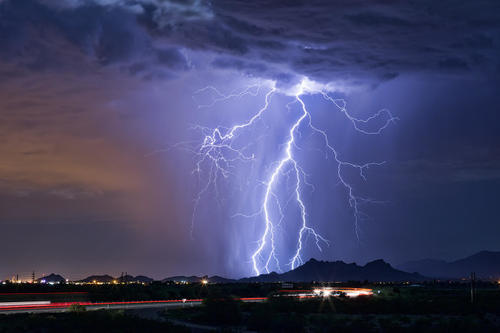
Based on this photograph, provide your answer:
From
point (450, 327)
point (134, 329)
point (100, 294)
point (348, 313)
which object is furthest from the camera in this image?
point (100, 294)

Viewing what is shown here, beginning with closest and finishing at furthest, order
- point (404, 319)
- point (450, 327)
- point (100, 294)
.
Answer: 1. point (450, 327)
2. point (404, 319)
3. point (100, 294)

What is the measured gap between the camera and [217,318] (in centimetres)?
3688

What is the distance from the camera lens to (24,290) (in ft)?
223

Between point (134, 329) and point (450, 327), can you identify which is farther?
point (450, 327)

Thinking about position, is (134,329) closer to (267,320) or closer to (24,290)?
(267,320)

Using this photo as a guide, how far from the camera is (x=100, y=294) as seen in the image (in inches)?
2285

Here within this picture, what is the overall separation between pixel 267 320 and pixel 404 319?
8725 millimetres

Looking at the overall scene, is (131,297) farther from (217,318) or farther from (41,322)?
(41,322)

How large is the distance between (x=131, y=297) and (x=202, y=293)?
11.6 meters

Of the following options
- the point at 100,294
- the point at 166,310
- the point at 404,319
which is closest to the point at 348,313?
the point at 404,319

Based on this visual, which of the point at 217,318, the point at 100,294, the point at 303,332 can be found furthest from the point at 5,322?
the point at 100,294

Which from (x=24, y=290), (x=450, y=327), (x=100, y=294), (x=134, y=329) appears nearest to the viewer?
(x=134, y=329)

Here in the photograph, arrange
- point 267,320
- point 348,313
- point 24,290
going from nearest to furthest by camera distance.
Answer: point 267,320
point 348,313
point 24,290

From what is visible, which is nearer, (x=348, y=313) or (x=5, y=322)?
(x=5, y=322)
